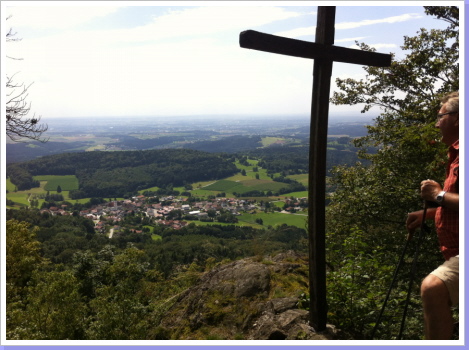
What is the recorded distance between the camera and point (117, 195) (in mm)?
78875

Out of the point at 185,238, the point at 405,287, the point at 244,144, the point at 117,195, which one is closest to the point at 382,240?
the point at 405,287

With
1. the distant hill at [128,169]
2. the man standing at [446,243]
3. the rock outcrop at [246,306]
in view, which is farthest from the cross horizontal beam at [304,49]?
the distant hill at [128,169]

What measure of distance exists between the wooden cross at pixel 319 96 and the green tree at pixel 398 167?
661mm

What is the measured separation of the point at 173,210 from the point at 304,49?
62.6 m

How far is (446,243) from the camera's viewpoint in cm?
204

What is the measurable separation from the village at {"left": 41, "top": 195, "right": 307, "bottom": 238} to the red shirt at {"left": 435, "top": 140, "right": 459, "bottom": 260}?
5034 centimetres

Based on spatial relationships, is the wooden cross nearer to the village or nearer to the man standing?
the man standing

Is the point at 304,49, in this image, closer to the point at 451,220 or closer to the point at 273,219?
the point at 451,220

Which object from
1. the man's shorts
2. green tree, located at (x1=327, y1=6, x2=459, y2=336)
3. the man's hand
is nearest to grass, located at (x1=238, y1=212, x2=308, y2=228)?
green tree, located at (x1=327, y1=6, x2=459, y2=336)

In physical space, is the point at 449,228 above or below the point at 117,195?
above

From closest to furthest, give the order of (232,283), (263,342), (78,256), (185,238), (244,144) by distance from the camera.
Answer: (263,342) < (232,283) < (78,256) < (185,238) < (244,144)

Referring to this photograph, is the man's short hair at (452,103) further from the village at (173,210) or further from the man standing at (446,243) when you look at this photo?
the village at (173,210)

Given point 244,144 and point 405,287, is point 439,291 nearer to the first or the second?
point 405,287

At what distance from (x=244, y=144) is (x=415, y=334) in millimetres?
108522
